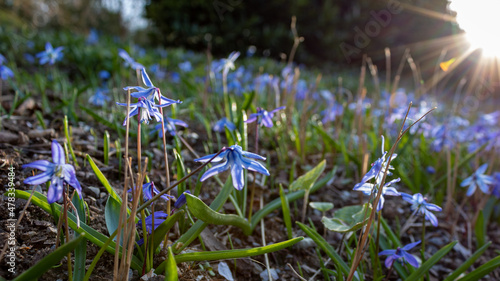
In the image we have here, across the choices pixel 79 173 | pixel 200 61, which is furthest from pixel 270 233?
pixel 200 61

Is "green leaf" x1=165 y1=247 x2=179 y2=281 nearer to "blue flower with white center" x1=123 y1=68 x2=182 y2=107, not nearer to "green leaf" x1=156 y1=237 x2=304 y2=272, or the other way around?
"green leaf" x1=156 y1=237 x2=304 y2=272

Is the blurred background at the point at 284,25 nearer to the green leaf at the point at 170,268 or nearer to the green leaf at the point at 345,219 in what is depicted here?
the green leaf at the point at 345,219

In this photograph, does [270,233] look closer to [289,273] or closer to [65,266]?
[289,273]

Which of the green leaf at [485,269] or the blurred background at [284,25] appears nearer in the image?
the green leaf at [485,269]

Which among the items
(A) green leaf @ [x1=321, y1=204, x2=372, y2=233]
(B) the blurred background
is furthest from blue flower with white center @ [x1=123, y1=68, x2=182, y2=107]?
(B) the blurred background

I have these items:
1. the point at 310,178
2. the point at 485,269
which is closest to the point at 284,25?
the point at 310,178
